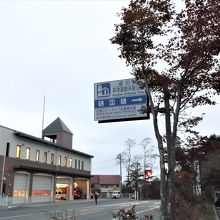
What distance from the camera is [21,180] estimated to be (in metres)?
46.8

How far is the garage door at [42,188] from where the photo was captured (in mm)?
49562

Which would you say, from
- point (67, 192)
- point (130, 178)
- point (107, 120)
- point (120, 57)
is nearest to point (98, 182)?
point (130, 178)

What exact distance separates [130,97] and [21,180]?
3342cm

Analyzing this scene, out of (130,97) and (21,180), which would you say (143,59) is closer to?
(130,97)

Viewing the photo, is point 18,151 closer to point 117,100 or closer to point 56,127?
point 56,127

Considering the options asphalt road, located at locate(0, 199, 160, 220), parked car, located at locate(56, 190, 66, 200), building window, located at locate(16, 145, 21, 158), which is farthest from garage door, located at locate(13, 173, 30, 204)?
parked car, located at locate(56, 190, 66, 200)

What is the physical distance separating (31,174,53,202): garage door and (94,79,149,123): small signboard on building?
34304 mm

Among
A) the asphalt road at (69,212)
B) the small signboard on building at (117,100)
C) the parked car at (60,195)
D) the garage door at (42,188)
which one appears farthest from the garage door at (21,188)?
the small signboard on building at (117,100)

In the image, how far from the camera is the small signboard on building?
654 inches

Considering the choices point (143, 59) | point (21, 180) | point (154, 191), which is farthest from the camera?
point (154, 191)

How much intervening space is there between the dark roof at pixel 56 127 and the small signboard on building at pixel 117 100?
156ft

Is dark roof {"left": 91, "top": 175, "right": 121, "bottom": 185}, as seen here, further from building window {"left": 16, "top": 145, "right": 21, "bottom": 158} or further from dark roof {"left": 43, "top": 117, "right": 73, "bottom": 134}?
building window {"left": 16, "top": 145, "right": 21, "bottom": 158}

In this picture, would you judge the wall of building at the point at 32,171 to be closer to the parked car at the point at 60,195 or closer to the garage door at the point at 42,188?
the garage door at the point at 42,188

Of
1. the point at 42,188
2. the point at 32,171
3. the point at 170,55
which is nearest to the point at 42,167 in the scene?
the point at 42,188
